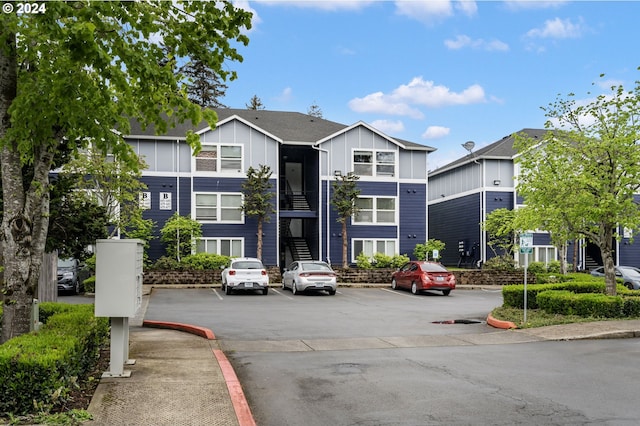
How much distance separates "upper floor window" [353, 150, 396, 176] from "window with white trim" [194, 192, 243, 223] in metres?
7.55

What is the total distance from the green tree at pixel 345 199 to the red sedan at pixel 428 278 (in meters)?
6.67

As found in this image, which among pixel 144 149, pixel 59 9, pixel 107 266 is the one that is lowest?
pixel 107 266

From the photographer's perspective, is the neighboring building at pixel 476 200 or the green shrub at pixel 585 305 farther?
the neighboring building at pixel 476 200

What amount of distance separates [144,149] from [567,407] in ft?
99.8

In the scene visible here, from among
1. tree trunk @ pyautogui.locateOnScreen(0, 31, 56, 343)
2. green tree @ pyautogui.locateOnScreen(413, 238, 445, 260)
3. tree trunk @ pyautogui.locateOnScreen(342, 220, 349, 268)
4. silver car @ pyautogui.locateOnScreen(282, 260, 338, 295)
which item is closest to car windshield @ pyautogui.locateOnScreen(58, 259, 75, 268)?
silver car @ pyautogui.locateOnScreen(282, 260, 338, 295)

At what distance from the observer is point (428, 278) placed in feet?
88.0

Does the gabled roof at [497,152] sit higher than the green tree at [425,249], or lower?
higher

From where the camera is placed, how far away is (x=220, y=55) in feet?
26.5

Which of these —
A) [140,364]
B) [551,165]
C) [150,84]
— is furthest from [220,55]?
[551,165]

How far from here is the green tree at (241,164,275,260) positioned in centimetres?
3294

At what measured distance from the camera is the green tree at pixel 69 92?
7.01 metres

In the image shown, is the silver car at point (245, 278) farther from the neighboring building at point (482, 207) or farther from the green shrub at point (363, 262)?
the neighboring building at point (482, 207)

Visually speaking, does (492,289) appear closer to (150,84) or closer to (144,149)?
(144,149)

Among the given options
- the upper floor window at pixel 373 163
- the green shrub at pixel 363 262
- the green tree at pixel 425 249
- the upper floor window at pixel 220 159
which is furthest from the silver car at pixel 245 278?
the green tree at pixel 425 249
